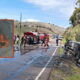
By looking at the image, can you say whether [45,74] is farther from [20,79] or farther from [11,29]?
[11,29]

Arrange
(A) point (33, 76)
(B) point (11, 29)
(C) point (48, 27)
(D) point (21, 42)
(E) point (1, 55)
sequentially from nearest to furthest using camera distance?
1. (B) point (11, 29)
2. (E) point (1, 55)
3. (A) point (33, 76)
4. (D) point (21, 42)
5. (C) point (48, 27)

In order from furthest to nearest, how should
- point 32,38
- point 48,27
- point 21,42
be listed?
1. point 48,27
2. point 32,38
3. point 21,42

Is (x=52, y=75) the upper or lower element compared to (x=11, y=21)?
lower

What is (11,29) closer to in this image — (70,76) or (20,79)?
(20,79)

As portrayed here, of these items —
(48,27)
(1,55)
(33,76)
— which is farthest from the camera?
(48,27)

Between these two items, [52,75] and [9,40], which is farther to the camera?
[52,75]

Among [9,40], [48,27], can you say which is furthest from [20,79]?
[48,27]

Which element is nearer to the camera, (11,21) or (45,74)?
(11,21)

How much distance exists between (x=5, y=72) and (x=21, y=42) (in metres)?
29.6

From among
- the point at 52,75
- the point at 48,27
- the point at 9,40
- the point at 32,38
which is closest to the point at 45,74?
the point at 52,75

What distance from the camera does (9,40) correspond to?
1246 centimetres

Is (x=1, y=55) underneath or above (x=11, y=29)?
underneath

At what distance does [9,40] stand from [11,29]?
1.50 feet

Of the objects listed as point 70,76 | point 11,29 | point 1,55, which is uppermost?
point 11,29
